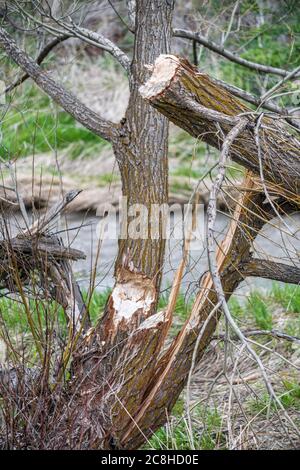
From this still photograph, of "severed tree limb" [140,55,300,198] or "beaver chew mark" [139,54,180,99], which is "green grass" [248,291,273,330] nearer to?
"severed tree limb" [140,55,300,198]

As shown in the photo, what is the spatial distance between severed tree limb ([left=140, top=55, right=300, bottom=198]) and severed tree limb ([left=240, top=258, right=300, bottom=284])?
406mm

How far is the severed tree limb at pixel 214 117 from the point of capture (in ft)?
9.73

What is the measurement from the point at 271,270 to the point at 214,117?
0.92m

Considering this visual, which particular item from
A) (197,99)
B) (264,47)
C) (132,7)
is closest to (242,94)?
(132,7)

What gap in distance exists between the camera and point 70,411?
316 centimetres

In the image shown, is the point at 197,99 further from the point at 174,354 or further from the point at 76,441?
the point at 76,441

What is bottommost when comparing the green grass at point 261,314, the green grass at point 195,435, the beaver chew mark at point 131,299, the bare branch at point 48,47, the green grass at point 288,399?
the green grass at point 195,435

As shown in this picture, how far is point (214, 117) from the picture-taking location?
115 inches

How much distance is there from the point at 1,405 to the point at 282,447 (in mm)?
1260

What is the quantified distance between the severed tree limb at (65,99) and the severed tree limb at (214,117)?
0.66 meters

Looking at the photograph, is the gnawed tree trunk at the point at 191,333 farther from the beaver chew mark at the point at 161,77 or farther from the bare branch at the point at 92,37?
the bare branch at the point at 92,37

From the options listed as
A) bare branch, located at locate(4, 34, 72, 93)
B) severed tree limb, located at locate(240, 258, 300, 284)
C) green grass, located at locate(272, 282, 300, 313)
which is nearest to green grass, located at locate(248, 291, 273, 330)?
green grass, located at locate(272, 282, 300, 313)

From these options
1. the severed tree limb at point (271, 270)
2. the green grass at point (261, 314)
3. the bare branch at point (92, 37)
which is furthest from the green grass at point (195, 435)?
the bare branch at point (92, 37)

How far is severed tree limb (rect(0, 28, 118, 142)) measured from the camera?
3.72 m
